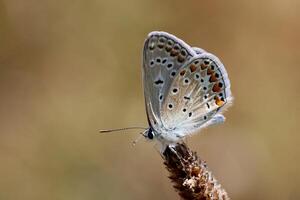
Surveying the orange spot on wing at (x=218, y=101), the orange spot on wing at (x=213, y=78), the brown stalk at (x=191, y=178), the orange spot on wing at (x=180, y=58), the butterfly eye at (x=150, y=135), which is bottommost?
the butterfly eye at (x=150, y=135)

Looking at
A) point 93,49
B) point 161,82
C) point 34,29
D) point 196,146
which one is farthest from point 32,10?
point 161,82

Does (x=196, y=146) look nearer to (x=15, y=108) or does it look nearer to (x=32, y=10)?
(x=15, y=108)

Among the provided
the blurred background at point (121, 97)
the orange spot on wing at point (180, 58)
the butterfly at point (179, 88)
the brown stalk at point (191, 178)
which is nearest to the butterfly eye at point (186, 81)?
the butterfly at point (179, 88)

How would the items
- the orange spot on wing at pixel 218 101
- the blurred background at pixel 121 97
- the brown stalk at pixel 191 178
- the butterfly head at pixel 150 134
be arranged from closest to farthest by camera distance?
the brown stalk at pixel 191 178 < the orange spot on wing at pixel 218 101 < the butterfly head at pixel 150 134 < the blurred background at pixel 121 97

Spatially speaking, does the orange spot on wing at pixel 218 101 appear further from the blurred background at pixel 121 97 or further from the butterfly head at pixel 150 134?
the blurred background at pixel 121 97

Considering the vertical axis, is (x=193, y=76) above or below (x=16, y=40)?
above

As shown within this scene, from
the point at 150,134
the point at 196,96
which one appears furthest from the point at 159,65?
the point at 150,134
